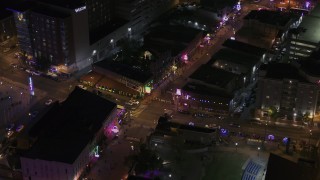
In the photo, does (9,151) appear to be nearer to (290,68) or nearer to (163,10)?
(290,68)

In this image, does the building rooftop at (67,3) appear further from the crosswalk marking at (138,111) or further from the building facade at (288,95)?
the building facade at (288,95)

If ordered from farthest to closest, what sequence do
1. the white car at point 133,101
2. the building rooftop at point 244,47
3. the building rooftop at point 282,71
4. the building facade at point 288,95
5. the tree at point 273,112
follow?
the building rooftop at point 244,47, the white car at point 133,101, the building rooftop at point 282,71, the tree at point 273,112, the building facade at point 288,95

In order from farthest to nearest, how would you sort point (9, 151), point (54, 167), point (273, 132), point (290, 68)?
point (290, 68), point (273, 132), point (9, 151), point (54, 167)

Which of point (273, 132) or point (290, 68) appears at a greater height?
point (290, 68)

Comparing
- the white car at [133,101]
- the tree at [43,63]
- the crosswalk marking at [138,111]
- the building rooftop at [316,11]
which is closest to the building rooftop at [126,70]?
the white car at [133,101]

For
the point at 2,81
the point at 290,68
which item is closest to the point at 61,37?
the point at 2,81

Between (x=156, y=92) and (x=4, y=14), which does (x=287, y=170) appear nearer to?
(x=156, y=92)

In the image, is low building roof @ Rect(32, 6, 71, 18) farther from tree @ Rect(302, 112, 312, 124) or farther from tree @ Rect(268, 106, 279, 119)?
tree @ Rect(302, 112, 312, 124)
